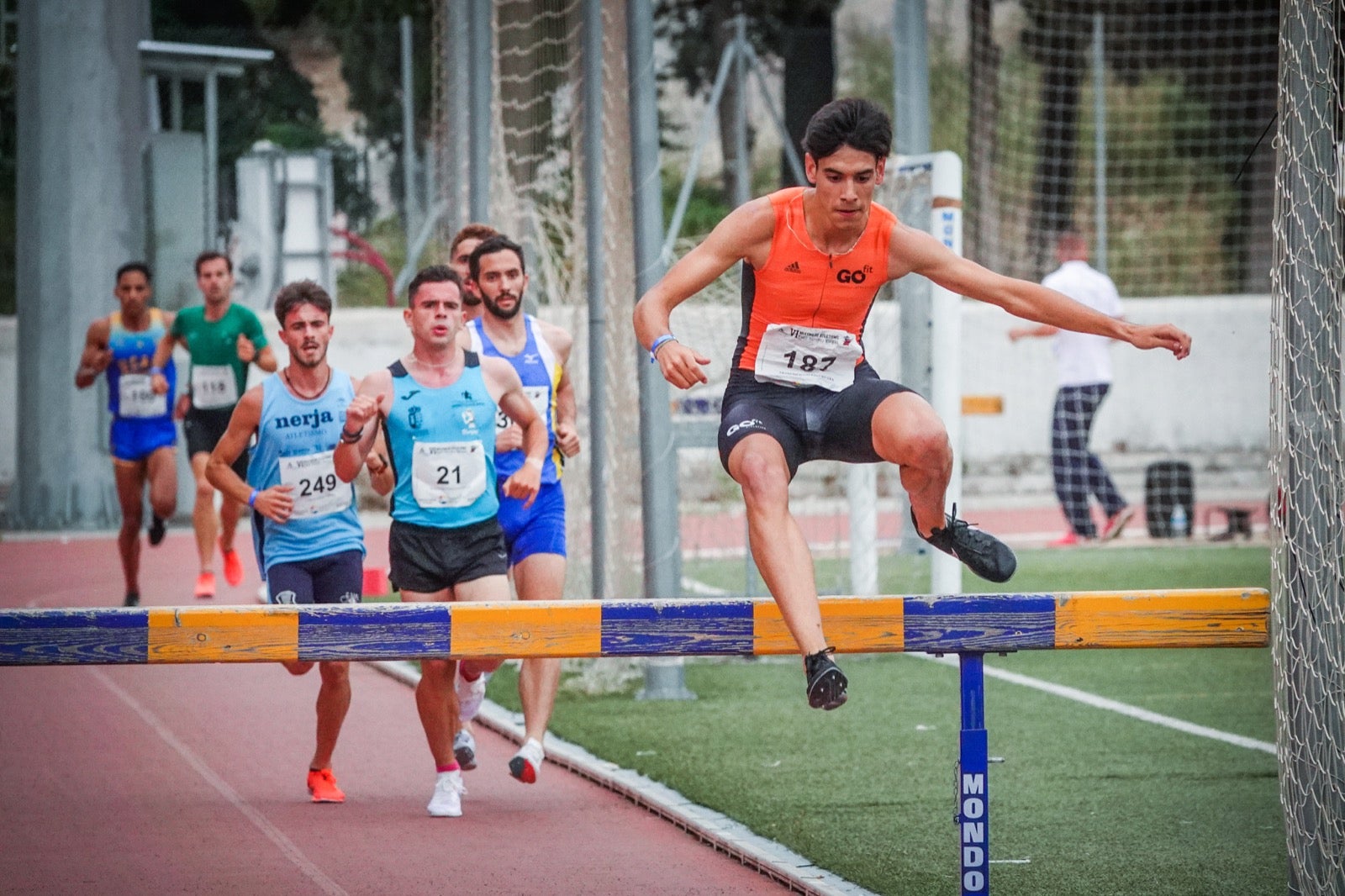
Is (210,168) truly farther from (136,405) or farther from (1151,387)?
(1151,387)

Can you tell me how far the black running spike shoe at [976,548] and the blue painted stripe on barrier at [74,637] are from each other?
7.85ft

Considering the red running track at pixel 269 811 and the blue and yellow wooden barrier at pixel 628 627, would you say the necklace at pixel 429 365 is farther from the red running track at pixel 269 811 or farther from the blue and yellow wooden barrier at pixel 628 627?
the blue and yellow wooden barrier at pixel 628 627

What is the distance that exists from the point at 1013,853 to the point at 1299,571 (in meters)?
1.86

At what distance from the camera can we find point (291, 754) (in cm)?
866

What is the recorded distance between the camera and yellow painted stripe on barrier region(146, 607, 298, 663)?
504 centimetres

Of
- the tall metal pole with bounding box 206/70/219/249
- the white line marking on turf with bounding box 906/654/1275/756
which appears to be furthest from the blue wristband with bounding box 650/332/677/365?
the tall metal pole with bounding box 206/70/219/249

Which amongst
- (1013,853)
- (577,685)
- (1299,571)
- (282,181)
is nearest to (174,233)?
(282,181)

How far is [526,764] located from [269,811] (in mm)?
1075

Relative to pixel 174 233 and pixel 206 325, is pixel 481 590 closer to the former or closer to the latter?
pixel 206 325

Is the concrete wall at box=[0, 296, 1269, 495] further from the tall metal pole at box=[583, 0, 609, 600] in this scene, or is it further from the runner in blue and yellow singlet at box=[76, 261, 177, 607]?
the tall metal pole at box=[583, 0, 609, 600]

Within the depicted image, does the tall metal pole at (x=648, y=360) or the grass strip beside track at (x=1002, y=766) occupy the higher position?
the tall metal pole at (x=648, y=360)

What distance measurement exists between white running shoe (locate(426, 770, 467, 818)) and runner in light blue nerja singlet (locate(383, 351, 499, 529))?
102 centimetres

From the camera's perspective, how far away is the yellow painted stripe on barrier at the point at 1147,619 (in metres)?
5.21

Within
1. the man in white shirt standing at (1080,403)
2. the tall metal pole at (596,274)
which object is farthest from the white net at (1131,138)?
the tall metal pole at (596,274)
